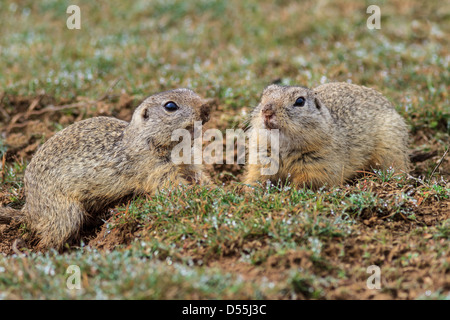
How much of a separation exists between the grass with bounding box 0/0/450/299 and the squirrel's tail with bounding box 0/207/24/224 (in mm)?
216

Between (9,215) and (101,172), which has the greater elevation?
(101,172)

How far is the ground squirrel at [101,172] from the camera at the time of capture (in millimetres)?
5898

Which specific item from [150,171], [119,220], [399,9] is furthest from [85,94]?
[399,9]

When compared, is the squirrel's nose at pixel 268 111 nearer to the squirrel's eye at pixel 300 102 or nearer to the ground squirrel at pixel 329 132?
the ground squirrel at pixel 329 132

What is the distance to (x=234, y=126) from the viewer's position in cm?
745

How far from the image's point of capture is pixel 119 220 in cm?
542

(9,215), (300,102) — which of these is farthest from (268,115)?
(9,215)

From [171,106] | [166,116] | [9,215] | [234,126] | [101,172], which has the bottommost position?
[9,215]

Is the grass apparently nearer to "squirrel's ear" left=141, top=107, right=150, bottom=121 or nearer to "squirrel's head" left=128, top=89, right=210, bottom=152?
"squirrel's head" left=128, top=89, right=210, bottom=152

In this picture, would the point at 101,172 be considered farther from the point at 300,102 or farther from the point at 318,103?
the point at 318,103

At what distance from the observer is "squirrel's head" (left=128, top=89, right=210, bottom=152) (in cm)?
593

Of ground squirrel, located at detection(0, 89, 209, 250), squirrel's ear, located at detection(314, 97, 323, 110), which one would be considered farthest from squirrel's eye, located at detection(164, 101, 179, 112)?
squirrel's ear, located at detection(314, 97, 323, 110)

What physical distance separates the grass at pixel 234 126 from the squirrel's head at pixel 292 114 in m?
0.70

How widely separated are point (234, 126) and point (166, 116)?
1675 mm
